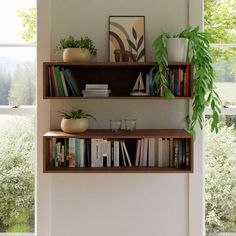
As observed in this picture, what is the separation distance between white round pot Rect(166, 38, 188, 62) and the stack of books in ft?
1.44

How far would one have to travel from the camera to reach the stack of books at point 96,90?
2.26m

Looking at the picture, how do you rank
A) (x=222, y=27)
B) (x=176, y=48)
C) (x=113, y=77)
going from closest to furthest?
1. (x=176, y=48)
2. (x=113, y=77)
3. (x=222, y=27)

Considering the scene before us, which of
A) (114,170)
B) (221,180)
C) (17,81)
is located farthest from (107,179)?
(17,81)

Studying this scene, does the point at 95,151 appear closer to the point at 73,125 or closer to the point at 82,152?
the point at 82,152

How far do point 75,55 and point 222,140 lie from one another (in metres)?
1.22

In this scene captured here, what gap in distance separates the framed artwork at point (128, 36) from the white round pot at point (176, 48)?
0.23 meters

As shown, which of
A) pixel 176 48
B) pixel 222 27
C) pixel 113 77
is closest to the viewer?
pixel 176 48

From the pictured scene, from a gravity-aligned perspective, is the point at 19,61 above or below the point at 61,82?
above

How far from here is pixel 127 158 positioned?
7.59 ft

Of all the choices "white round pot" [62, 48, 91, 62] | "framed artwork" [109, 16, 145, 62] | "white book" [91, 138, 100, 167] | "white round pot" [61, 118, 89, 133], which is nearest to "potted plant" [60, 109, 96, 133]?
"white round pot" [61, 118, 89, 133]

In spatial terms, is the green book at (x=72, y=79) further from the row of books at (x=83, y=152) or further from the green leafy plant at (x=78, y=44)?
the row of books at (x=83, y=152)

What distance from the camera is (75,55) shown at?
2.25 m

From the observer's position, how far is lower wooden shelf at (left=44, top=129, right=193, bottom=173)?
2244 millimetres

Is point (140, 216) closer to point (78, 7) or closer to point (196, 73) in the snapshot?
point (196, 73)
